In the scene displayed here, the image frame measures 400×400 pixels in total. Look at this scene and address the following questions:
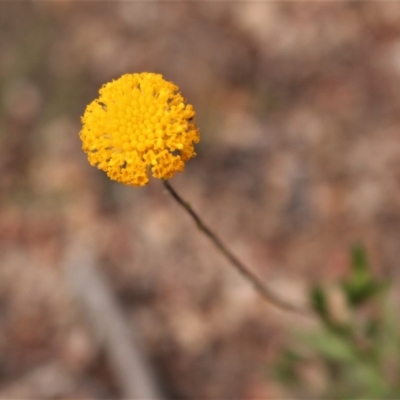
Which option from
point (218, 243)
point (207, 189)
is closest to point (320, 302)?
point (218, 243)

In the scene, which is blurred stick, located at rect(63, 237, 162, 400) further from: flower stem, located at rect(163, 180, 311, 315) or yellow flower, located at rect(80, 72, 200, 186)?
yellow flower, located at rect(80, 72, 200, 186)

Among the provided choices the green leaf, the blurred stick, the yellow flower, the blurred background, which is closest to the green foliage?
the green leaf

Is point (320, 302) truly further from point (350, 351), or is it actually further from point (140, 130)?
point (140, 130)

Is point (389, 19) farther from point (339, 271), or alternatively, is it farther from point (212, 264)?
point (212, 264)

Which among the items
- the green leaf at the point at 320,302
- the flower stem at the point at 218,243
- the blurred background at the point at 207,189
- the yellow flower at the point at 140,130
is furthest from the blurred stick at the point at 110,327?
the yellow flower at the point at 140,130

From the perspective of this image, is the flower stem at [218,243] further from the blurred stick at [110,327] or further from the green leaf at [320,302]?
the blurred stick at [110,327]
